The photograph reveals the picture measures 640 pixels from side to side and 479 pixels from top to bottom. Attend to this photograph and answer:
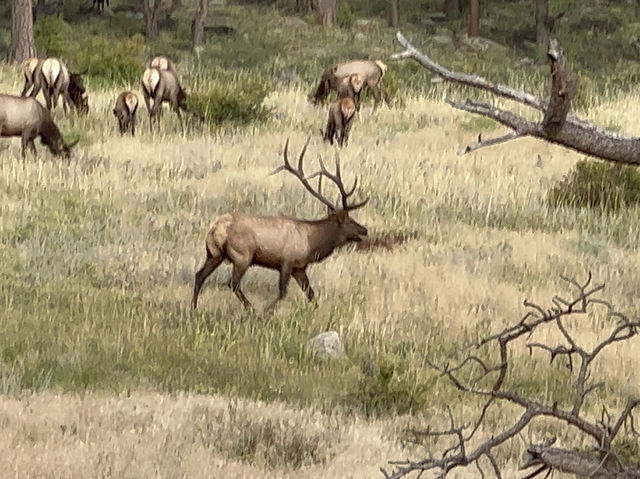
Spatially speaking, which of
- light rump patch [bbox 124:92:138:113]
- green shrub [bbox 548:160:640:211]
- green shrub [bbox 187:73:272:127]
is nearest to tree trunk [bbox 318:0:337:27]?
green shrub [bbox 187:73:272:127]

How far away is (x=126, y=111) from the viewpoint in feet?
47.5

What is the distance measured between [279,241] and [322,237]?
0.34 meters

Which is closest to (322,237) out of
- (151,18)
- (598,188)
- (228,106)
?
(598,188)

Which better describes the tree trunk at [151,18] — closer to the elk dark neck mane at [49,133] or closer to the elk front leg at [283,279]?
the elk dark neck mane at [49,133]

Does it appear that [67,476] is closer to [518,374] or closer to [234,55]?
[518,374]

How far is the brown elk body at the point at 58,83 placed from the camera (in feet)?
51.6

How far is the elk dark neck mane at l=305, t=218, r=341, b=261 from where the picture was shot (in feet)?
24.8

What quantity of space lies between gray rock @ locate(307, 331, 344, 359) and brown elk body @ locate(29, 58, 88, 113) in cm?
950

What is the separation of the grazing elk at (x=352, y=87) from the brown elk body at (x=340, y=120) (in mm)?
2467

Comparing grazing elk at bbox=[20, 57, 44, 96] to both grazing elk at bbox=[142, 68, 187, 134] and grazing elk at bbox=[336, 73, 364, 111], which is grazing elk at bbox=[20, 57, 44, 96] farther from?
grazing elk at bbox=[336, 73, 364, 111]

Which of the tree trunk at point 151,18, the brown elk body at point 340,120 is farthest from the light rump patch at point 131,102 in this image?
the tree trunk at point 151,18

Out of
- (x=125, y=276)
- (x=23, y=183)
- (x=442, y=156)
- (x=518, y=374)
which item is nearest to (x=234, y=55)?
(x=442, y=156)

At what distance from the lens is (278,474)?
4.83 meters

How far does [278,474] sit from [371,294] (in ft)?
11.2
